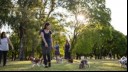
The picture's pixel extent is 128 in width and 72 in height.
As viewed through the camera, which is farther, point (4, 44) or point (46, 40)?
point (4, 44)

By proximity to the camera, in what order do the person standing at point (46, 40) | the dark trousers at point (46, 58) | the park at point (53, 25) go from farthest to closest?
the park at point (53, 25) < the dark trousers at point (46, 58) < the person standing at point (46, 40)

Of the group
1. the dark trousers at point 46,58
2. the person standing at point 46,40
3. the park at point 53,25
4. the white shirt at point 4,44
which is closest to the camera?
the person standing at point 46,40

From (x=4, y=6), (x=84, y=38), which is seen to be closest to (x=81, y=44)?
(x=84, y=38)

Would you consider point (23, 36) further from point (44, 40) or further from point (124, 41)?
point (124, 41)

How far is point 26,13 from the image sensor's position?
1427 inches

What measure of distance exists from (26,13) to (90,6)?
825 inches

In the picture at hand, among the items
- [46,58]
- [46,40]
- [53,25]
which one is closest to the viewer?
[46,40]

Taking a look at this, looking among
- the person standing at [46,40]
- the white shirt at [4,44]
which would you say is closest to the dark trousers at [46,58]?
the person standing at [46,40]

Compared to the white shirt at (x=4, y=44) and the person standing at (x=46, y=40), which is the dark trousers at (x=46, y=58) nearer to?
the person standing at (x=46, y=40)

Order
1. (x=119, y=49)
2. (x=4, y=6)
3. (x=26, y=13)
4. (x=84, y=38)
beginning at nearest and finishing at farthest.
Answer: (x=4, y=6)
(x=26, y=13)
(x=84, y=38)
(x=119, y=49)

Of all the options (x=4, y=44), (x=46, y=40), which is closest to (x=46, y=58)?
(x=46, y=40)

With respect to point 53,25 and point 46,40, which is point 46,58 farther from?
point 53,25

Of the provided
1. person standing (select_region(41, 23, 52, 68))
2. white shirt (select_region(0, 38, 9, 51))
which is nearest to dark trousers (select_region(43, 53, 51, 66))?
person standing (select_region(41, 23, 52, 68))

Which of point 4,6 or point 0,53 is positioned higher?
point 4,6
